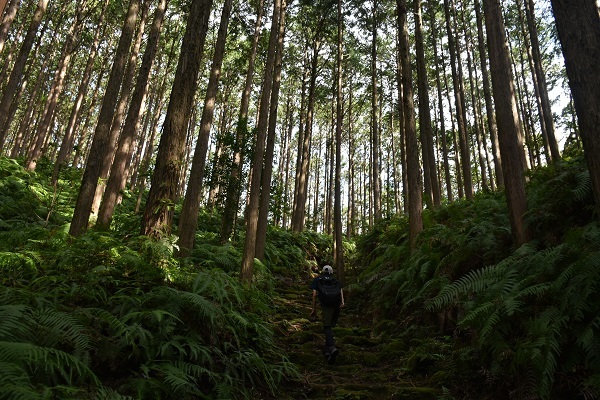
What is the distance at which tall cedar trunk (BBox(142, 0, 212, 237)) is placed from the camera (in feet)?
17.6

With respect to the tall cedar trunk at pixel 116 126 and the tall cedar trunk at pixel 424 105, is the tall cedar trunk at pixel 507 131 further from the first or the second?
the tall cedar trunk at pixel 116 126

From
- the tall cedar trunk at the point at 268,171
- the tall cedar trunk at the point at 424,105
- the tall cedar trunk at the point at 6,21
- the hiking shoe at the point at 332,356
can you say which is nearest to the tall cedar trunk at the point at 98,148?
the tall cedar trunk at the point at 268,171

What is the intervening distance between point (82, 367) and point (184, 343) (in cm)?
110

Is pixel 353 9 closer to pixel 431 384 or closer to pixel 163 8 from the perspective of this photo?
pixel 163 8

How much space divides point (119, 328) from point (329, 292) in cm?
386

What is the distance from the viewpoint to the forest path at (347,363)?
4.52 meters

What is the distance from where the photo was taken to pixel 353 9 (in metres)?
16.8

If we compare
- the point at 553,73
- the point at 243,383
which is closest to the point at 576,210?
the point at 243,383

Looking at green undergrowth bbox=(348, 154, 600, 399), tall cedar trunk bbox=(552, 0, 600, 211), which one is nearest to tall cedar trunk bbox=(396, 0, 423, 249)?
green undergrowth bbox=(348, 154, 600, 399)

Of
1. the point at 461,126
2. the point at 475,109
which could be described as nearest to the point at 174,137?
the point at 461,126

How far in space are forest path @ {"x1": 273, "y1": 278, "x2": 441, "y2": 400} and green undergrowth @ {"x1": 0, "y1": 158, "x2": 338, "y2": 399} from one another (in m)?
0.42

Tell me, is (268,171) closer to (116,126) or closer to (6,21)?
(116,126)

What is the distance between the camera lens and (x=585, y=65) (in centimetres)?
346

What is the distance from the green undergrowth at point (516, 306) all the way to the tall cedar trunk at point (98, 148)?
20.5ft
